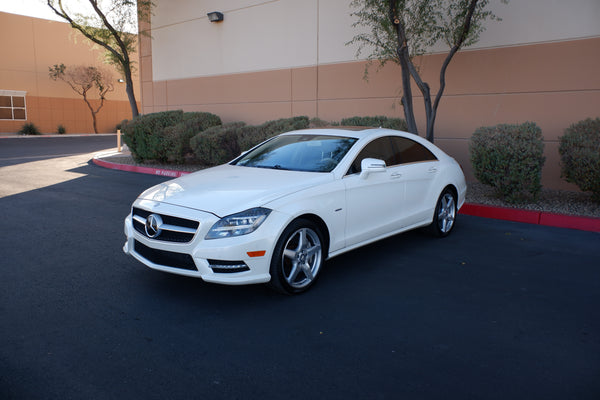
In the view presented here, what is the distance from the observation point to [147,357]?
3363mm

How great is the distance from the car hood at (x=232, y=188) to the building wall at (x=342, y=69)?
24.2 feet

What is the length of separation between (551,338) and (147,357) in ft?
9.88

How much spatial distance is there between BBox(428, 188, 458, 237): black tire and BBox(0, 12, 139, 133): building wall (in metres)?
34.3

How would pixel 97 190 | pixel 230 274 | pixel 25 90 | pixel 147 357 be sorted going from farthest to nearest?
1. pixel 25 90
2. pixel 97 190
3. pixel 230 274
4. pixel 147 357

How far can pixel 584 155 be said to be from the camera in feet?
25.6

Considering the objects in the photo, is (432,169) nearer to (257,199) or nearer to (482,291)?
(482,291)

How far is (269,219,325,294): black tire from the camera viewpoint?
4277mm

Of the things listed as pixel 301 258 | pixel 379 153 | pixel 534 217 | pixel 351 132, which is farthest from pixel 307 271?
pixel 534 217

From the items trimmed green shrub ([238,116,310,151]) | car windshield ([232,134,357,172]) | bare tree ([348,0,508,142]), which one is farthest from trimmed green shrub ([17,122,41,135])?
car windshield ([232,134,357,172])

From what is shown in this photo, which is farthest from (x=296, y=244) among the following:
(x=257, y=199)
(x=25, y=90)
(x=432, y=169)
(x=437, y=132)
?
(x=25, y=90)

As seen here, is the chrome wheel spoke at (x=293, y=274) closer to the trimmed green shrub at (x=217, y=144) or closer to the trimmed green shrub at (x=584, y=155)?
the trimmed green shrub at (x=584, y=155)

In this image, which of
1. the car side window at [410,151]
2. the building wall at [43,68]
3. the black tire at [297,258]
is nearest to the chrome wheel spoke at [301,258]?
the black tire at [297,258]

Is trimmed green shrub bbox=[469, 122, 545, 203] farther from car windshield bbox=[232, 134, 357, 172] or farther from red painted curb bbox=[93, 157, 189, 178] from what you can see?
red painted curb bbox=[93, 157, 189, 178]

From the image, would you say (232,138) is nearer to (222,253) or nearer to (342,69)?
(342,69)
